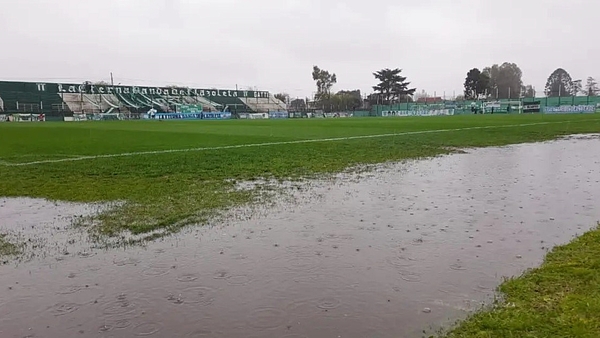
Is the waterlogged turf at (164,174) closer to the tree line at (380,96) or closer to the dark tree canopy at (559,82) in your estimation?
the tree line at (380,96)

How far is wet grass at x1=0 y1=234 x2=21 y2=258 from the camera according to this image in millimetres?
5613

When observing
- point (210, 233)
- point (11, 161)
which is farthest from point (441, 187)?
point (11, 161)

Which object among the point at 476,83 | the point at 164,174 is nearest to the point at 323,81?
the point at 476,83

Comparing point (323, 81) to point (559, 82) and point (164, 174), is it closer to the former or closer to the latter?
point (559, 82)

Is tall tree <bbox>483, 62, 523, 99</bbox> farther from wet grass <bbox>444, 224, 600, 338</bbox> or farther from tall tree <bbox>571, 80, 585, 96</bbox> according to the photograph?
wet grass <bbox>444, 224, 600, 338</bbox>

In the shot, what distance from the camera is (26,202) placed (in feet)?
28.3

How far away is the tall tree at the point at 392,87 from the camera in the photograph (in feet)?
353

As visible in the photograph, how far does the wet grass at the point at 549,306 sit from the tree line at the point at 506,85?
10338cm

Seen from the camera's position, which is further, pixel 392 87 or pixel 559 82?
pixel 559 82

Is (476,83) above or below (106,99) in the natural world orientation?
above

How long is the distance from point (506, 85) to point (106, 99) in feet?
295

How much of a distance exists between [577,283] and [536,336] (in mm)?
1224

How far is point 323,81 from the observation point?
389 feet

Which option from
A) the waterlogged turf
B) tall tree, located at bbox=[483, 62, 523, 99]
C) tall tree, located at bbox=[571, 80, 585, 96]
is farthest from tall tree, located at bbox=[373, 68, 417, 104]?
the waterlogged turf
